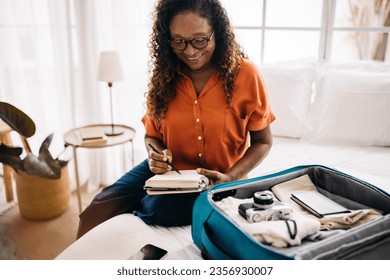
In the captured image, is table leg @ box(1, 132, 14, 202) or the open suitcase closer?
the open suitcase

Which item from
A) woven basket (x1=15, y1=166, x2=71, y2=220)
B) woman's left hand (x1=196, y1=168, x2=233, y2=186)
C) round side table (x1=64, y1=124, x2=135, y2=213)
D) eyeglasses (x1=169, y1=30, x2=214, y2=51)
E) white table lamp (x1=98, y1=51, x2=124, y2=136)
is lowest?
woven basket (x1=15, y1=166, x2=71, y2=220)

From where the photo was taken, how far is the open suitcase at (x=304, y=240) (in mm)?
756

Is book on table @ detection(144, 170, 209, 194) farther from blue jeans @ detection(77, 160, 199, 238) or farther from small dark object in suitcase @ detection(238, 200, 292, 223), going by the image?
small dark object in suitcase @ detection(238, 200, 292, 223)

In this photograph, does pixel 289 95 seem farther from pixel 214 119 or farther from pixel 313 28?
pixel 214 119

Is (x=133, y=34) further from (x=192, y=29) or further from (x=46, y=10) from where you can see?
(x=192, y=29)

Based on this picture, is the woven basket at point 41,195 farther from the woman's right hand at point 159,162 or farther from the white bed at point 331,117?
the white bed at point 331,117

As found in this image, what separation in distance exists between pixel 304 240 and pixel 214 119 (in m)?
0.58

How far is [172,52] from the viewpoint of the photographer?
1.38 meters

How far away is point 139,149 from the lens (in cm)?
248

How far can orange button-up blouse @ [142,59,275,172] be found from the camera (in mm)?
1311

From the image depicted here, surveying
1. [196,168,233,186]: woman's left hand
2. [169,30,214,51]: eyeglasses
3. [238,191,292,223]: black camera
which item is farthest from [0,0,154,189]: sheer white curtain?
[238,191,292,223]: black camera

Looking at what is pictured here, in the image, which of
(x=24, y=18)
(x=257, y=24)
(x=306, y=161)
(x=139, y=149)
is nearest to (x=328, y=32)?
(x=257, y=24)

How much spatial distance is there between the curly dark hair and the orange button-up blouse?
1.1 inches

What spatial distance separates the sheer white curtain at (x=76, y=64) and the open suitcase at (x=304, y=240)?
1.25 metres
